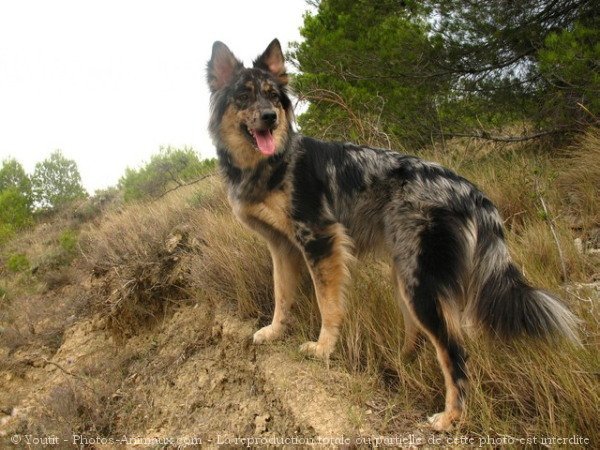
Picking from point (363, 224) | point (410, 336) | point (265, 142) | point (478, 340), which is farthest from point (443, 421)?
point (265, 142)

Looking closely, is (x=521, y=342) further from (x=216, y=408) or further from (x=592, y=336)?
(x=216, y=408)

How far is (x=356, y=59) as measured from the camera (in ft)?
22.9

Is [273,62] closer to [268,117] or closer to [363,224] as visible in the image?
[268,117]

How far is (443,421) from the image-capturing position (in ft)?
8.73

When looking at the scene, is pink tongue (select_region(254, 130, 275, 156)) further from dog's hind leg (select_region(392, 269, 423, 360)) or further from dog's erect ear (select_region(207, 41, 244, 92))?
dog's hind leg (select_region(392, 269, 423, 360))

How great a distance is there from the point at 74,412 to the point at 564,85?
701cm

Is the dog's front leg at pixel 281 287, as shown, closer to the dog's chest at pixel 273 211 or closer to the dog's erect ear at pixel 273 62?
the dog's chest at pixel 273 211

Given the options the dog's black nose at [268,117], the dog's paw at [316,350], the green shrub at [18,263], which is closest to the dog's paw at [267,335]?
the dog's paw at [316,350]

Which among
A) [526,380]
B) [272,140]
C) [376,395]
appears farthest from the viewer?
[272,140]

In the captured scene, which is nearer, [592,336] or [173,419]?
[592,336]

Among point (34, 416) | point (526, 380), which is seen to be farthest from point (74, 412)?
point (526, 380)

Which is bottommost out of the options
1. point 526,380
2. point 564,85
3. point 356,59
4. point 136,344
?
point 526,380

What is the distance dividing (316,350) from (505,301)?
1465 millimetres

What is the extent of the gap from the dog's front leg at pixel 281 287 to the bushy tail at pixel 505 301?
159 centimetres
